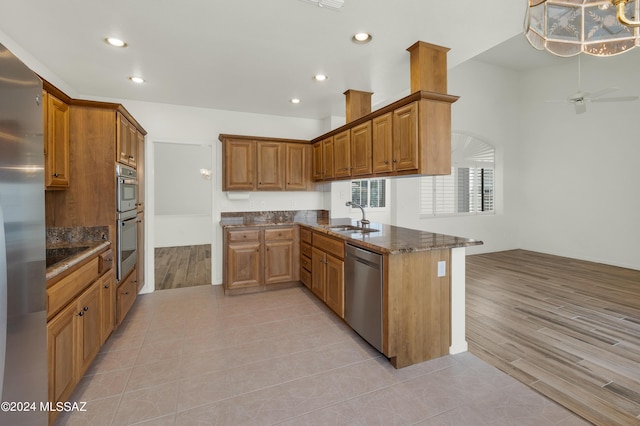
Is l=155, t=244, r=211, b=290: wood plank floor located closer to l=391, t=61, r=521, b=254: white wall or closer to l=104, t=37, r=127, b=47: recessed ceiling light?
l=104, t=37, r=127, b=47: recessed ceiling light

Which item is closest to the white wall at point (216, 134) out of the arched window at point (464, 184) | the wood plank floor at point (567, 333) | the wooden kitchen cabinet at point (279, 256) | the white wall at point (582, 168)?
the wooden kitchen cabinet at point (279, 256)

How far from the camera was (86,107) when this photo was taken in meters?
2.69

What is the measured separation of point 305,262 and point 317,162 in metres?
1.52

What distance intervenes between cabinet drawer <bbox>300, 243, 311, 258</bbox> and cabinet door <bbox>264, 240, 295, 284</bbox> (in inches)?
6.1

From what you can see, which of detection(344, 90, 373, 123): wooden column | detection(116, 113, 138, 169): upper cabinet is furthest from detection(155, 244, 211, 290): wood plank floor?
detection(344, 90, 373, 123): wooden column

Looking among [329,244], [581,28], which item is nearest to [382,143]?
[329,244]

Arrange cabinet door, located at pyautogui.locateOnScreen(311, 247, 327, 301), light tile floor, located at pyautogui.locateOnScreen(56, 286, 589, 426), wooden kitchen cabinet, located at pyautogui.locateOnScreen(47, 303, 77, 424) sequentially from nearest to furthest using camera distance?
wooden kitchen cabinet, located at pyautogui.locateOnScreen(47, 303, 77, 424) < light tile floor, located at pyautogui.locateOnScreen(56, 286, 589, 426) < cabinet door, located at pyautogui.locateOnScreen(311, 247, 327, 301)

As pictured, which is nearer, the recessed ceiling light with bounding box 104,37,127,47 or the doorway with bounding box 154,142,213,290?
the recessed ceiling light with bounding box 104,37,127,47

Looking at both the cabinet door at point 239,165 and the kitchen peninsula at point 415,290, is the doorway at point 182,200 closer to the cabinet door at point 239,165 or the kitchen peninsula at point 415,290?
the cabinet door at point 239,165

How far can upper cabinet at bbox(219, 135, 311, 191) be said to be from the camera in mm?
4188

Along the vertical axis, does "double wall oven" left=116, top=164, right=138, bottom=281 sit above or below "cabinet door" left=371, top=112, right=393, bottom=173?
below

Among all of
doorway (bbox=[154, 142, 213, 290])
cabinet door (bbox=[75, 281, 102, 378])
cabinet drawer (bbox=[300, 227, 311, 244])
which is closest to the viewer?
cabinet door (bbox=[75, 281, 102, 378])

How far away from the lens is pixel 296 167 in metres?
4.57

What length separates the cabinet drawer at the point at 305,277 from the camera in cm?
389
